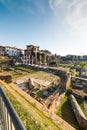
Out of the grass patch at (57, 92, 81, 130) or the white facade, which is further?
the white facade

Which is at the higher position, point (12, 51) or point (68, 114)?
point (12, 51)

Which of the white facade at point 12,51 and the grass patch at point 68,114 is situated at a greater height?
the white facade at point 12,51

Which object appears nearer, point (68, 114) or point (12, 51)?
point (68, 114)

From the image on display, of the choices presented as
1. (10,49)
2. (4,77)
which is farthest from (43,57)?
(4,77)

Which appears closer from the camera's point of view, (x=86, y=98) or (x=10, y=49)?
(x=86, y=98)

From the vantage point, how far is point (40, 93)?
26.8 feet

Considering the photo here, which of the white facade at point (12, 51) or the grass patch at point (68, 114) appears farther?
the white facade at point (12, 51)

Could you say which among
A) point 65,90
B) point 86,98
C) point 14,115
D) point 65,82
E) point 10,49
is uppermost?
point 10,49

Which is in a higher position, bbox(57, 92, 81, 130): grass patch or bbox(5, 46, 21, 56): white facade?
bbox(5, 46, 21, 56): white facade

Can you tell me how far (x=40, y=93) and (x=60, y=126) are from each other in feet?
17.0

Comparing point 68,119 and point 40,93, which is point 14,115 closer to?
point 68,119

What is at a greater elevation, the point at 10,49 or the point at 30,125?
the point at 10,49

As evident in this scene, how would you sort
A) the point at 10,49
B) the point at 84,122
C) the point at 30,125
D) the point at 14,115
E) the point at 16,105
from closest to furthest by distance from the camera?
the point at 14,115 < the point at 30,125 < the point at 16,105 < the point at 84,122 < the point at 10,49

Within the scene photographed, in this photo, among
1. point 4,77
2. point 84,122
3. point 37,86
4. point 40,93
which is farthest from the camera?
point 37,86
